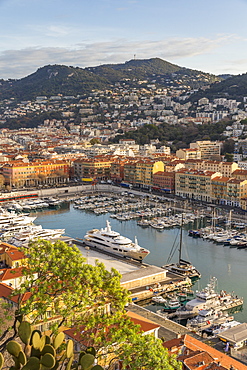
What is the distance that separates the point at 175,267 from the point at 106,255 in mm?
2493

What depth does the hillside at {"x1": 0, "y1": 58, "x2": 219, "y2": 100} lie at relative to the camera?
107688 mm

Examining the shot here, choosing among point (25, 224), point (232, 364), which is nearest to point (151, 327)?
point (232, 364)

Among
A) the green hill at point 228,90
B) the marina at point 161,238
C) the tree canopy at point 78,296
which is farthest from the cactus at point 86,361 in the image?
the green hill at point 228,90

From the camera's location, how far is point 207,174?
2828cm

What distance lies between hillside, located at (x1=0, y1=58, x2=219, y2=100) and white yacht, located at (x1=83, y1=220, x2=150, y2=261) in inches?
3442

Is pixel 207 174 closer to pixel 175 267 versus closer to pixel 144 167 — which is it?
pixel 144 167

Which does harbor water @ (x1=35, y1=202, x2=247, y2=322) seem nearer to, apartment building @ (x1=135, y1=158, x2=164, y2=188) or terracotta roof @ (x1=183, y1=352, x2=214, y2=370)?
terracotta roof @ (x1=183, y1=352, x2=214, y2=370)

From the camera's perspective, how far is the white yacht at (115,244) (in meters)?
16.2

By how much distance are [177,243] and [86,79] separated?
318 feet

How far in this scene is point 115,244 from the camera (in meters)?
16.7

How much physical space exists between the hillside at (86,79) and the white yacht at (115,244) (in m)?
87.4

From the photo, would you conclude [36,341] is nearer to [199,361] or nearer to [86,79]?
[199,361]

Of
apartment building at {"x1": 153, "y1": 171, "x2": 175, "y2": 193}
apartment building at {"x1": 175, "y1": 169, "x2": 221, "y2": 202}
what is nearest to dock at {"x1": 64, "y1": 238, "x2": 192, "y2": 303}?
apartment building at {"x1": 175, "y1": 169, "x2": 221, "y2": 202}

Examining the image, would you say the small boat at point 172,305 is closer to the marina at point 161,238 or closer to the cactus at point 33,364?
the marina at point 161,238
